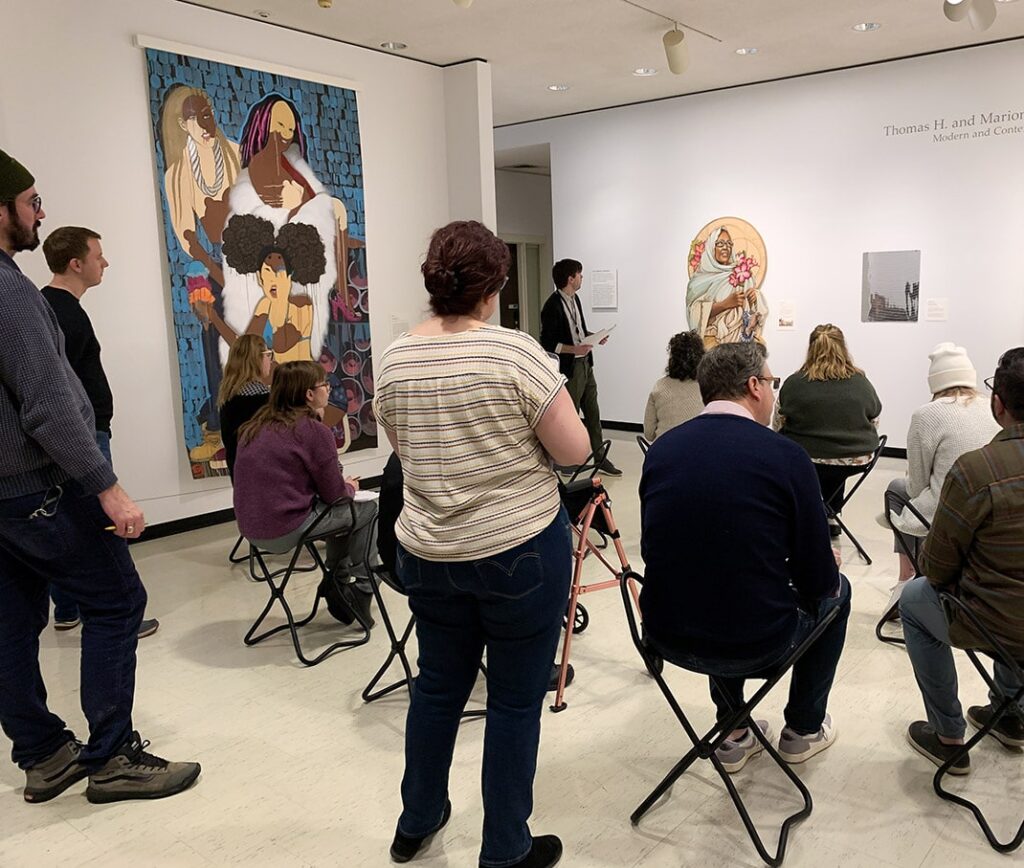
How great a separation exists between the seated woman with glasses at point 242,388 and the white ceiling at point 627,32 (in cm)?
244

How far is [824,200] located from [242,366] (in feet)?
18.0

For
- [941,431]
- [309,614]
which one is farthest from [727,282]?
[309,614]

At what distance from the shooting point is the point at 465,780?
2.57 m

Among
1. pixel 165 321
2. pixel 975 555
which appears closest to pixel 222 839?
pixel 975 555

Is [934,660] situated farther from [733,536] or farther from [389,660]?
[389,660]

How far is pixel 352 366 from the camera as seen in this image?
634 centimetres

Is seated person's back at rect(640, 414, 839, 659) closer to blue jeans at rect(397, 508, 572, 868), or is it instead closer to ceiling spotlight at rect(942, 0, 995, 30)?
blue jeans at rect(397, 508, 572, 868)

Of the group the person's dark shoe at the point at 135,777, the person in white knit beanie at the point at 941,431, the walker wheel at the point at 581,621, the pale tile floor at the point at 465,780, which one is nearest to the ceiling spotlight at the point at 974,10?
the person in white knit beanie at the point at 941,431

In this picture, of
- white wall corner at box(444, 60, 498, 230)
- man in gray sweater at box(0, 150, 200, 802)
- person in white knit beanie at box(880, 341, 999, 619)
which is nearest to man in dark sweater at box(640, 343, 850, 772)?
person in white knit beanie at box(880, 341, 999, 619)

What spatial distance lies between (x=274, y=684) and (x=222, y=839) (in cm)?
97

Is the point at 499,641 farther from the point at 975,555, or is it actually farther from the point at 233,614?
the point at 233,614

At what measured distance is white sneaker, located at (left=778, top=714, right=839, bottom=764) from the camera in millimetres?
2590

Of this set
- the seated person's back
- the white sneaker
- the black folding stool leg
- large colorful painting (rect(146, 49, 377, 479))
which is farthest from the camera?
large colorful painting (rect(146, 49, 377, 479))

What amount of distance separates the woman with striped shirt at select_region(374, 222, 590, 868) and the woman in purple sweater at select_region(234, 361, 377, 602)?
1.41 metres
